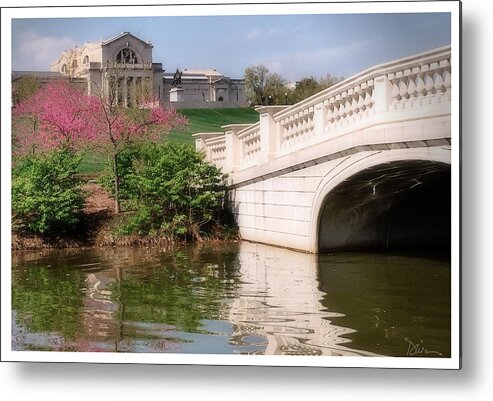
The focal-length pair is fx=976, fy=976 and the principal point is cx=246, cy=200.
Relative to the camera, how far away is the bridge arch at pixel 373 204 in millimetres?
5953

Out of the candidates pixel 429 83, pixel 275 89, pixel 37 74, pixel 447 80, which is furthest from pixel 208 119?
pixel 447 80

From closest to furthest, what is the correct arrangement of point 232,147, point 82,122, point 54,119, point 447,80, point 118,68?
point 447,80 < point 118,68 < point 54,119 < point 82,122 < point 232,147

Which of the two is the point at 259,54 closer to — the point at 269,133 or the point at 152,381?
the point at 269,133

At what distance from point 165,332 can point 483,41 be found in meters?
2.33

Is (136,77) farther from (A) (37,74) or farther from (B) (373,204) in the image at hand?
(B) (373,204)

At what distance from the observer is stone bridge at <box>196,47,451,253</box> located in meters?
5.38

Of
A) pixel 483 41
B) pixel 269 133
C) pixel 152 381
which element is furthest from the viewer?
pixel 269 133

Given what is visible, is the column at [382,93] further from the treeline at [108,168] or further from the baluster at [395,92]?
the treeline at [108,168]

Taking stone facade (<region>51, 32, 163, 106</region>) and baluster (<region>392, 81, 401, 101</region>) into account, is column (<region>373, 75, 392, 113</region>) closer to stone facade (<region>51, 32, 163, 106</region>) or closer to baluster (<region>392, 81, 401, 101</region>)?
baluster (<region>392, 81, 401, 101</region>)

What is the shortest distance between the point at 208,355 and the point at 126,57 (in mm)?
1811

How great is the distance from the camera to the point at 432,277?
17.9 ft

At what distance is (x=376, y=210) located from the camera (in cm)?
679

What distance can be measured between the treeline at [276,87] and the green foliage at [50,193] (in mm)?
1243

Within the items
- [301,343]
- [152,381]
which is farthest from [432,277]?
[152,381]
